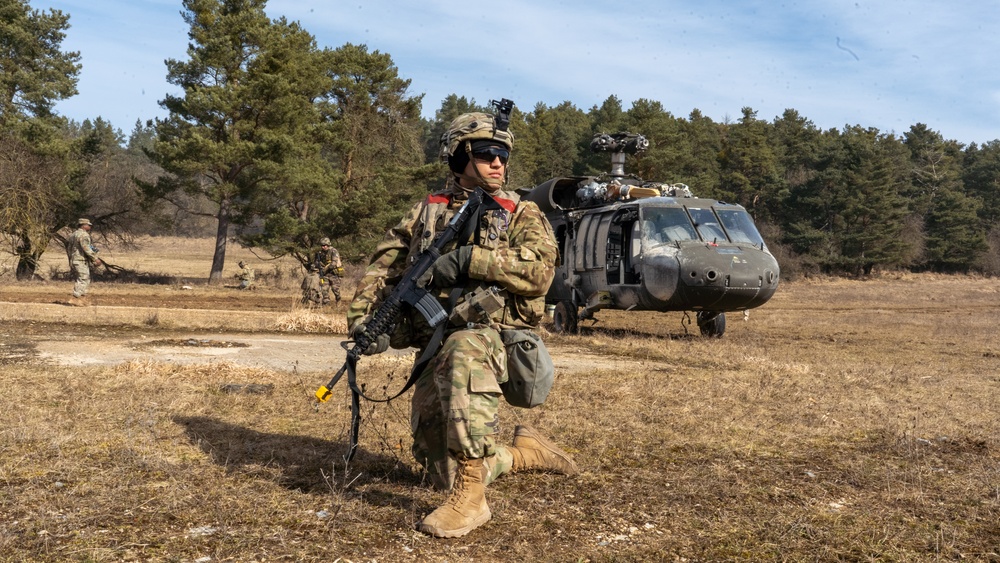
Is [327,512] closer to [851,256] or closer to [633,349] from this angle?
[633,349]

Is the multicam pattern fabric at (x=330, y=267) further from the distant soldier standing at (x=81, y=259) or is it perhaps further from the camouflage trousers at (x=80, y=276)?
the camouflage trousers at (x=80, y=276)

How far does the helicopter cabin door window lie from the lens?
1255 cm

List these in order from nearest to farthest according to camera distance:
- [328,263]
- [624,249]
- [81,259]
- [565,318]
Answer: [624,249] < [565,318] < [81,259] < [328,263]

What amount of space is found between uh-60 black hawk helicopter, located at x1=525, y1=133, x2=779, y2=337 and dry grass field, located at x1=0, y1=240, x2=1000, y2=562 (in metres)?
1.85

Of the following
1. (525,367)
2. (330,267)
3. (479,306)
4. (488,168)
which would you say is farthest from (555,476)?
(330,267)

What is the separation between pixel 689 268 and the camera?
1167cm

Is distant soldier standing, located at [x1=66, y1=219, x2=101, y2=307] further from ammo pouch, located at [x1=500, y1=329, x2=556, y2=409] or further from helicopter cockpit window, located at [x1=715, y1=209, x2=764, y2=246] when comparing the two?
ammo pouch, located at [x1=500, y1=329, x2=556, y2=409]

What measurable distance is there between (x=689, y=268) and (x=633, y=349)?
1.35 metres

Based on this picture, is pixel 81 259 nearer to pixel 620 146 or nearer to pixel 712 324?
pixel 620 146

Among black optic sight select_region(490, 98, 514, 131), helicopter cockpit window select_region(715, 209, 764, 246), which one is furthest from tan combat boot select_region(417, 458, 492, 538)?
helicopter cockpit window select_region(715, 209, 764, 246)

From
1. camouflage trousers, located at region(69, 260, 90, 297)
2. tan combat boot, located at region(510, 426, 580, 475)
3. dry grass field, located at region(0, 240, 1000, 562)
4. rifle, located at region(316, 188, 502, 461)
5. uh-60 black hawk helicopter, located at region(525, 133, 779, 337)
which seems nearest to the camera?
dry grass field, located at region(0, 240, 1000, 562)

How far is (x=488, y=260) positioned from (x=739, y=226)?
9479 mm

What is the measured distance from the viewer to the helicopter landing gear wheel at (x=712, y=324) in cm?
1379

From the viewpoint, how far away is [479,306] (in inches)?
161
